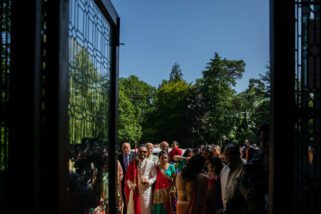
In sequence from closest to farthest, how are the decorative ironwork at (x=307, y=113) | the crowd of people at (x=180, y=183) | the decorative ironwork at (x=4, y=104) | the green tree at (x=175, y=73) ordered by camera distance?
the decorative ironwork at (x=4, y=104) → the decorative ironwork at (x=307, y=113) → the crowd of people at (x=180, y=183) → the green tree at (x=175, y=73)

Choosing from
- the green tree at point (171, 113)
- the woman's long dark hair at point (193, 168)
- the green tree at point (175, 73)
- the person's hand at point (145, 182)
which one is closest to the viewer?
the woman's long dark hair at point (193, 168)

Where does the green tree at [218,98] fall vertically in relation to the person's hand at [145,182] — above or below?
above

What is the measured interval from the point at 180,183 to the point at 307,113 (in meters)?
3.70

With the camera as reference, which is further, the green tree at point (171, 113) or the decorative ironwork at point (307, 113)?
the green tree at point (171, 113)

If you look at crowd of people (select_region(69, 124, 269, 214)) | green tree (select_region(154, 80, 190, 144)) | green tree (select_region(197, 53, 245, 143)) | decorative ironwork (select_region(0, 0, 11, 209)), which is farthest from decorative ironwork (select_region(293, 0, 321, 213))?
green tree (select_region(154, 80, 190, 144))

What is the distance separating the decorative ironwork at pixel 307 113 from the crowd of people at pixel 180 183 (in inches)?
47.4

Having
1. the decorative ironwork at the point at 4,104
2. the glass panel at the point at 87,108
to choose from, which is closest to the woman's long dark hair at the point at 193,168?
the glass panel at the point at 87,108

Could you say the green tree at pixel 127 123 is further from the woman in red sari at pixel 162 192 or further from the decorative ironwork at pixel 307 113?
the decorative ironwork at pixel 307 113

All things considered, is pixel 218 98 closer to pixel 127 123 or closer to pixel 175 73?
pixel 127 123

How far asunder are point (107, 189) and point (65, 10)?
8.33 feet

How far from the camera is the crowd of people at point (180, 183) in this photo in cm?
449

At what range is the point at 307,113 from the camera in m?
3.40


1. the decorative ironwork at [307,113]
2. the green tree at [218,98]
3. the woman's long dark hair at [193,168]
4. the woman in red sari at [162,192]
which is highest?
the green tree at [218,98]

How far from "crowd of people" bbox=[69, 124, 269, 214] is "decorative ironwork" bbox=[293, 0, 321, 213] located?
1203 mm
